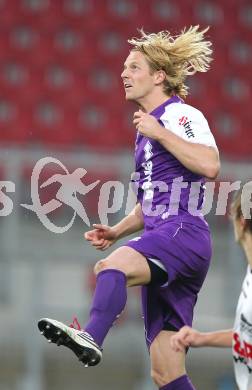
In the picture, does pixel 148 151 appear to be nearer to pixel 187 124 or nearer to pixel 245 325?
pixel 187 124

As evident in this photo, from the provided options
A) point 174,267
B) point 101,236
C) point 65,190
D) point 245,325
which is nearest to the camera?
point 245,325

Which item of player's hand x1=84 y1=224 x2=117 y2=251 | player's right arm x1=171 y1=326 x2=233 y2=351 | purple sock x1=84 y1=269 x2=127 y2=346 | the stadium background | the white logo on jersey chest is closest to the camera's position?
player's right arm x1=171 y1=326 x2=233 y2=351

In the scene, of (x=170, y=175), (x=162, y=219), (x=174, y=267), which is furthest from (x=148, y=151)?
(x=174, y=267)

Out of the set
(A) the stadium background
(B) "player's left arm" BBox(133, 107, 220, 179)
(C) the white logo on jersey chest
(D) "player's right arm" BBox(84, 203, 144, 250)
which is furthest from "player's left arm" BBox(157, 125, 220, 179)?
(A) the stadium background

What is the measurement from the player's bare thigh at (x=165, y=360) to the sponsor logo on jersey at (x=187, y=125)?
863mm

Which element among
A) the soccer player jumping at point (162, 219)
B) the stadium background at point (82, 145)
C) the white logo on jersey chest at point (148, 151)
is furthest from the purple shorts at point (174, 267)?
the stadium background at point (82, 145)

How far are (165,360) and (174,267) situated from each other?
53cm

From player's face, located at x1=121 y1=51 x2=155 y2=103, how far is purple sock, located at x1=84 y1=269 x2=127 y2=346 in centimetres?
80

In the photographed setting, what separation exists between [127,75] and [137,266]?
843mm

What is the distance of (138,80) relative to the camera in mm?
4227

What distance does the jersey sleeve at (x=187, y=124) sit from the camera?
13.1 ft

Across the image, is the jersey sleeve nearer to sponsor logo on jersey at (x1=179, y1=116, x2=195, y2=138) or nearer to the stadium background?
sponsor logo on jersey at (x1=179, y1=116, x2=195, y2=138)

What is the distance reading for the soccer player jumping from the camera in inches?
152

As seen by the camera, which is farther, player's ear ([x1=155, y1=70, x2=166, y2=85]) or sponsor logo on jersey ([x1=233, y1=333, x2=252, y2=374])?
player's ear ([x1=155, y1=70, x2=166, y2=85])
